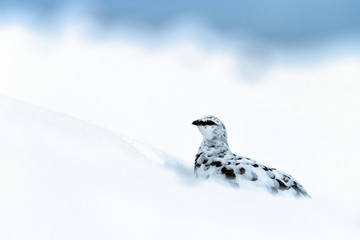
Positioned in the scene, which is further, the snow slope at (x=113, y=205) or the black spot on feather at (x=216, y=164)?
the black spot on feather at (x=216, y=164)

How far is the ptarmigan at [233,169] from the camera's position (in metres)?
4.06

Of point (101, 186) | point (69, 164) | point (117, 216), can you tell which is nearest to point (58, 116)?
point (69, 164)

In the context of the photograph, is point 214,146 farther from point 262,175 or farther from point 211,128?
point 262,175

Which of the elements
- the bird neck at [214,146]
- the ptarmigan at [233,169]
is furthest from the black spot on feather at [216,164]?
the bird neck at [214,146]

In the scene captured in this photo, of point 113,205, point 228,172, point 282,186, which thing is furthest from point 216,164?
point 113,205

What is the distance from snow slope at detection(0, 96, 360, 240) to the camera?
1.75 metres

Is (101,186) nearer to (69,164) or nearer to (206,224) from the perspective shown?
(69,164)

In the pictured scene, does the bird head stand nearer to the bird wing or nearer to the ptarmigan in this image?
the ptarmigan

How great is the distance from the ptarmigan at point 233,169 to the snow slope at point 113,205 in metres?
1.27

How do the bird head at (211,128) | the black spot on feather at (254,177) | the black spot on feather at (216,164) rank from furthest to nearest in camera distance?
1. the bird head at (211,128)
2. the black spot on feather at (216,164)
3. the black spot on feather at (254,177)

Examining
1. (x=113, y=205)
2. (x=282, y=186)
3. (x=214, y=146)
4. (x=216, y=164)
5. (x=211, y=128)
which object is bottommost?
(x=113, y=205)

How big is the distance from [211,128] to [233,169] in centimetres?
100

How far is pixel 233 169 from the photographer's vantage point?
4.18 metres

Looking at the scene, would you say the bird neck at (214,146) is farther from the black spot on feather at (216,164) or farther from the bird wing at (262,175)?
the bird wing at (262,175)
